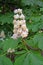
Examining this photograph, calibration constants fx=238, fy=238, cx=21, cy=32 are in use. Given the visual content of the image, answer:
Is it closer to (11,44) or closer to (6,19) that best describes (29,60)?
(11,44)

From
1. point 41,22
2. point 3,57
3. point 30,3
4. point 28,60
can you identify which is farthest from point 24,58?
point 30,3

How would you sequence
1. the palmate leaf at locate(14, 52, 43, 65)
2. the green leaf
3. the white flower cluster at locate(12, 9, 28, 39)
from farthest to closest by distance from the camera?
the green leaf < the white flower cluster at locate(12, 9, 28, 39) < the palmate leaf at locate(14, 52, 43, 65)

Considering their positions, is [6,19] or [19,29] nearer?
[19,29]

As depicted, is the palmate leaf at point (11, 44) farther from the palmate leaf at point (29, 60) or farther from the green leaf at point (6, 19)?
the green leaf at point (6, 19)

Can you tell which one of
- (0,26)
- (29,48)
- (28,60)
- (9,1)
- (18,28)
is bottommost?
(28,60)

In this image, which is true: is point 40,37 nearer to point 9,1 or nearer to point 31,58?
point 31,58

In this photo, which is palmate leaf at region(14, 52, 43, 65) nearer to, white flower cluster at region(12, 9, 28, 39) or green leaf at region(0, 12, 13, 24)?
white flower cluster at region(12, 9, 28, 39)

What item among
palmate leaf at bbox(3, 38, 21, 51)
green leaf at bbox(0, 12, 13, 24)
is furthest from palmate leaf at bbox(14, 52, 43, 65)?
green leaf at bbox(0, 12, 13, 24)

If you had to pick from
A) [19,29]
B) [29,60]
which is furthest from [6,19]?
[29,60]
